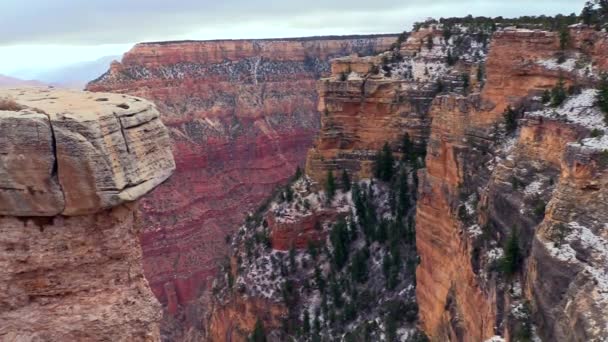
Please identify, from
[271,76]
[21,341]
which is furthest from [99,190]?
[271,76]

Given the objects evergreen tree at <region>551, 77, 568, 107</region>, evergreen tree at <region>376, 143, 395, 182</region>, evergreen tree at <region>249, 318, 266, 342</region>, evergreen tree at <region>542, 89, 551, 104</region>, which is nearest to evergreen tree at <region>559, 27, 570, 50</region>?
evergreen tree at <region>551, 77, 568, 107</region>

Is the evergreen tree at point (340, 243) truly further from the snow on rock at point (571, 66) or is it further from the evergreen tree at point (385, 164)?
the snow on rock at point (571, 66)

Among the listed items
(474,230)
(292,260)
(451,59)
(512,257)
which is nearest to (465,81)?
(451,59)

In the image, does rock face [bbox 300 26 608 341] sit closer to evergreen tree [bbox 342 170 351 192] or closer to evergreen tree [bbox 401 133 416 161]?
evergreen tree [bbox 401 133 416 161]

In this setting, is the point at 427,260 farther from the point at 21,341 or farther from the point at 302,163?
the point at 302,163

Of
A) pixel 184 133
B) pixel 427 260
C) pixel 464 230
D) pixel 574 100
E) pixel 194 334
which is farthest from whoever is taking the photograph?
pixel 184 133

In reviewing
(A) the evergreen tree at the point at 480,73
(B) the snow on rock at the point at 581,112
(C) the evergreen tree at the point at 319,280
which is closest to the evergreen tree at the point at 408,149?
(A) the evergreen tree at the point at 480,73

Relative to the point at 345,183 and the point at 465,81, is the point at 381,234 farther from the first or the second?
the point at 465,81
